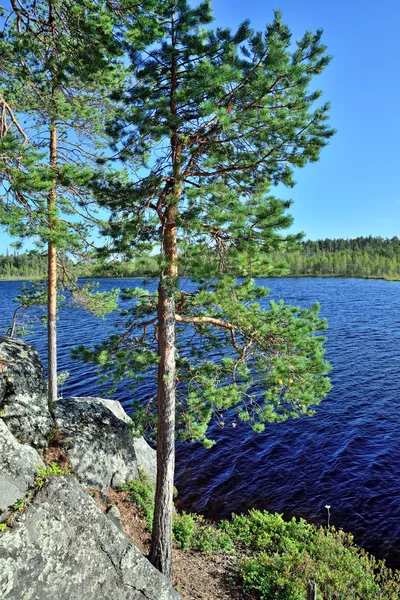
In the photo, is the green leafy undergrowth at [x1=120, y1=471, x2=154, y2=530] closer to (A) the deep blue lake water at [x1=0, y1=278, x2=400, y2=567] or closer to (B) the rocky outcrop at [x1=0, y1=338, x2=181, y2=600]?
(A) the deep blue lake water at [x1=0, y1=278, x2=400, y2=567]

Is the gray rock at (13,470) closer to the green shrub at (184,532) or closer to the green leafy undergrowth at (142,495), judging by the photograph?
the green leafy undergrowth at (142,495)

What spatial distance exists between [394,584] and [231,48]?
12.0 metres

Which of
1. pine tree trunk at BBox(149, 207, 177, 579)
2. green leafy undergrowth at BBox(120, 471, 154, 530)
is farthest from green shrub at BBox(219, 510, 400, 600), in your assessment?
green leafy undergrowth at BBox(120, 471, 154, 530)

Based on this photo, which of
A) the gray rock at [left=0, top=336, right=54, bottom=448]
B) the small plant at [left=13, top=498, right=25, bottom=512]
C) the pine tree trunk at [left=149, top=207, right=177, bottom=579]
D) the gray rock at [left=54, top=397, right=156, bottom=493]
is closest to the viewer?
the small plant at [left=13, top=498, right=25, bottom=512]

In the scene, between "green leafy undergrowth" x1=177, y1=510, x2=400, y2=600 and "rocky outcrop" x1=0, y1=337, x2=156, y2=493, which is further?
"rocky outcrop" x1=0, y1=337, x2=156, y2=493

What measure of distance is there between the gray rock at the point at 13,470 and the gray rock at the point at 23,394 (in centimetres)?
231

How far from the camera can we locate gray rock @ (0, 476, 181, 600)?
18.3 ft

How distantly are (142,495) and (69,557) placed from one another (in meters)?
5.74

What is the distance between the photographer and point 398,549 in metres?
11.1

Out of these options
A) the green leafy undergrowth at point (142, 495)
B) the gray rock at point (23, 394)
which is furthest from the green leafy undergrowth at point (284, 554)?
the gray rock at point (23, 394)

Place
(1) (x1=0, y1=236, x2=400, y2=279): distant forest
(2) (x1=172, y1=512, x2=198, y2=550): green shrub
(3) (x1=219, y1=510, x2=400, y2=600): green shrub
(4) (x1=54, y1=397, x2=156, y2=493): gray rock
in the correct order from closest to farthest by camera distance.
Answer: (3) (x1=219, y1=510, x2=400, y2=600): green shrub < (2) (x1=172, y1=512, x2=198, y2=550): green shrub < (4) (x1=54, y1=397, x2=156, y2=493): gray rock < (1) (x1=0, y1=236, x2=400, y2=279): distant forest

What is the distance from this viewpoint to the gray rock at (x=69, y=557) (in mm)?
5578

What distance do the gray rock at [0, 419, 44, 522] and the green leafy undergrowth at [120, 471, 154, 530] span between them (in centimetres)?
472

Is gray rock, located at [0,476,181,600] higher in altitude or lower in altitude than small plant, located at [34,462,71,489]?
lower
